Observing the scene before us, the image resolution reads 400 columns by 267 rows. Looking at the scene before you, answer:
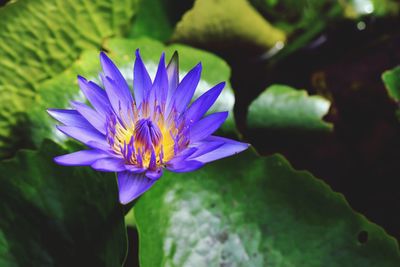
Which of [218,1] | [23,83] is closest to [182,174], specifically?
[23,83]

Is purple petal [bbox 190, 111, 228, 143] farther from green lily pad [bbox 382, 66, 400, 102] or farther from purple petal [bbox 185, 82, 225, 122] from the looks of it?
green lily pad [bbox 382, 66, 400, 102]

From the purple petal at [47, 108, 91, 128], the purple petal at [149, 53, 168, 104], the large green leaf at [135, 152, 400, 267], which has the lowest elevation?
the large green leaf at [135, 152, 400, 267]

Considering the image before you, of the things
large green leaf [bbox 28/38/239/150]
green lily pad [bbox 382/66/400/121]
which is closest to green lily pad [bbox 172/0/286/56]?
large green leaf [bbox 28/38/239/150]

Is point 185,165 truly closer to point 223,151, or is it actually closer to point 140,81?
point 223,151

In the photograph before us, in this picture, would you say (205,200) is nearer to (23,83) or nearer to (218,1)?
Answer: (23,83)

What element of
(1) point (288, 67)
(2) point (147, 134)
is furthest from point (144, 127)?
(1) point (288, 67)

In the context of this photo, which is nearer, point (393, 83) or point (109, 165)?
point (109, 165)
